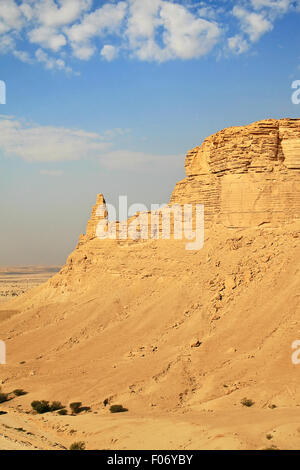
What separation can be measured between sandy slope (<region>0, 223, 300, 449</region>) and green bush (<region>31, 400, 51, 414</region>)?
2.15 ft

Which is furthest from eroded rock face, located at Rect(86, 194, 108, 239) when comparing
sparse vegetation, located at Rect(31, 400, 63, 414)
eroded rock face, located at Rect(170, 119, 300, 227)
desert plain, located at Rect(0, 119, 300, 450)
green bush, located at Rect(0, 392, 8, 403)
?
sparse vegetation, located at Rect(31, 400, 63, 414)

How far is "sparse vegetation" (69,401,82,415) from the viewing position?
18594 mm

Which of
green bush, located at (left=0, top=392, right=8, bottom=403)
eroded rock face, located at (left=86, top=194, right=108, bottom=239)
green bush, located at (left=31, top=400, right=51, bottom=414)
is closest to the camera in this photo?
green bush, located at (left=31, top=400, right=51, bottom=414)

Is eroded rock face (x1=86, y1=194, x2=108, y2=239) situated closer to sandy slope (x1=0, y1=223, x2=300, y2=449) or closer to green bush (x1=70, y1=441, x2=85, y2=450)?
sandy slope (x1=0, y1=223, x2=300, y2=449)

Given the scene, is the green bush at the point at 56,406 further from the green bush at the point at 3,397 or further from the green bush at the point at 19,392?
the green bush at the point at 3,397

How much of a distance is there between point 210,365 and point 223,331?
92.2 inches

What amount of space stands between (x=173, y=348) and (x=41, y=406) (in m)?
6.71

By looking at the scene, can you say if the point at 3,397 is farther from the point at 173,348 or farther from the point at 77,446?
the point at 77,446

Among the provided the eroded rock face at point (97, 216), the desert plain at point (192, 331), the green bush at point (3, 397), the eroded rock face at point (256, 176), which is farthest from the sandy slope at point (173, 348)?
the eroded rock face at point (97, 216)

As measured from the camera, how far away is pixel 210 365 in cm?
1955

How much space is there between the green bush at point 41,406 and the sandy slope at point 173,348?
2.15 feet

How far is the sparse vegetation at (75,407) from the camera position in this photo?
18594 millimetres

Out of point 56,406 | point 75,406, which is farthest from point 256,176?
point 56,406

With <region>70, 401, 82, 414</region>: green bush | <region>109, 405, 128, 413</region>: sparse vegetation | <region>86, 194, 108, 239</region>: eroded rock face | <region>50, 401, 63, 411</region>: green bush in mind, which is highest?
<region>86, 194, 108, 239</region>: eroded rock face
